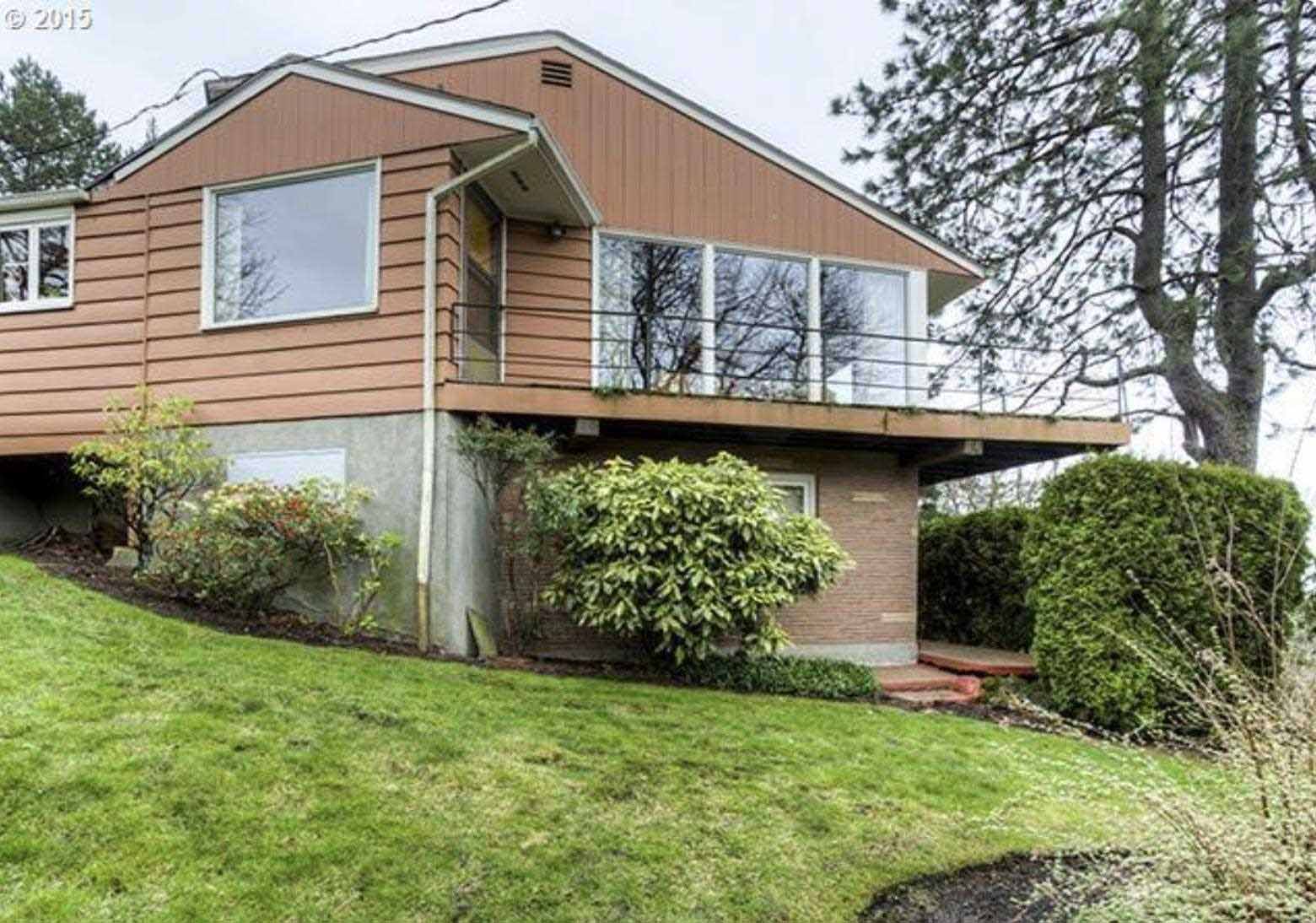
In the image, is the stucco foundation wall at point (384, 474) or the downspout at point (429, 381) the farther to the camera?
the stucco foundation wall at point (384, 474)

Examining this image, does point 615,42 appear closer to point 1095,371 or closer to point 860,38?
point 860,38

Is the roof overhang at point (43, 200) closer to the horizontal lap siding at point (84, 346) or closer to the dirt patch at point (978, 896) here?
the horizontal lap siding at point (84, 346)

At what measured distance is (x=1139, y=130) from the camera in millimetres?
12492

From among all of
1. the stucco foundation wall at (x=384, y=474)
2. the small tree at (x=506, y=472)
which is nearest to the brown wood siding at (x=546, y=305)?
the small tree at (x=506, y=472)

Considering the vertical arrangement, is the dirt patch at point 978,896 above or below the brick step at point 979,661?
below

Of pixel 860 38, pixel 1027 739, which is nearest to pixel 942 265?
pixel 860 38

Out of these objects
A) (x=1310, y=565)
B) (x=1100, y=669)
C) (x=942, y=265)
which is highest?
(x=942, y=265)

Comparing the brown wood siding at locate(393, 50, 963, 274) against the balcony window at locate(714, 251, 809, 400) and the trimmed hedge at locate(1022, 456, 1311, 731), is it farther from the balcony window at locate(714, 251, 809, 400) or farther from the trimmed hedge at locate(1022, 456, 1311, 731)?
the trimmed hedge at locate(1022, 456, 1311, 731)

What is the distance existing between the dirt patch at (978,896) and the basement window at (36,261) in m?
9.34

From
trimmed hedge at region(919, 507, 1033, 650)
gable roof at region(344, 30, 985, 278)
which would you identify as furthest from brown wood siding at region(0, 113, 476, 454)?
trimmed hedge at region(919, 507, 1033, 650)

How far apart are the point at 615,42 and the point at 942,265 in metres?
5.98

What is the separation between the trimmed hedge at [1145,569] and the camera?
7289 mm

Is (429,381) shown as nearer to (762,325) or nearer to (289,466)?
(289,466)

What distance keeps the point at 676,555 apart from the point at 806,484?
269cm
